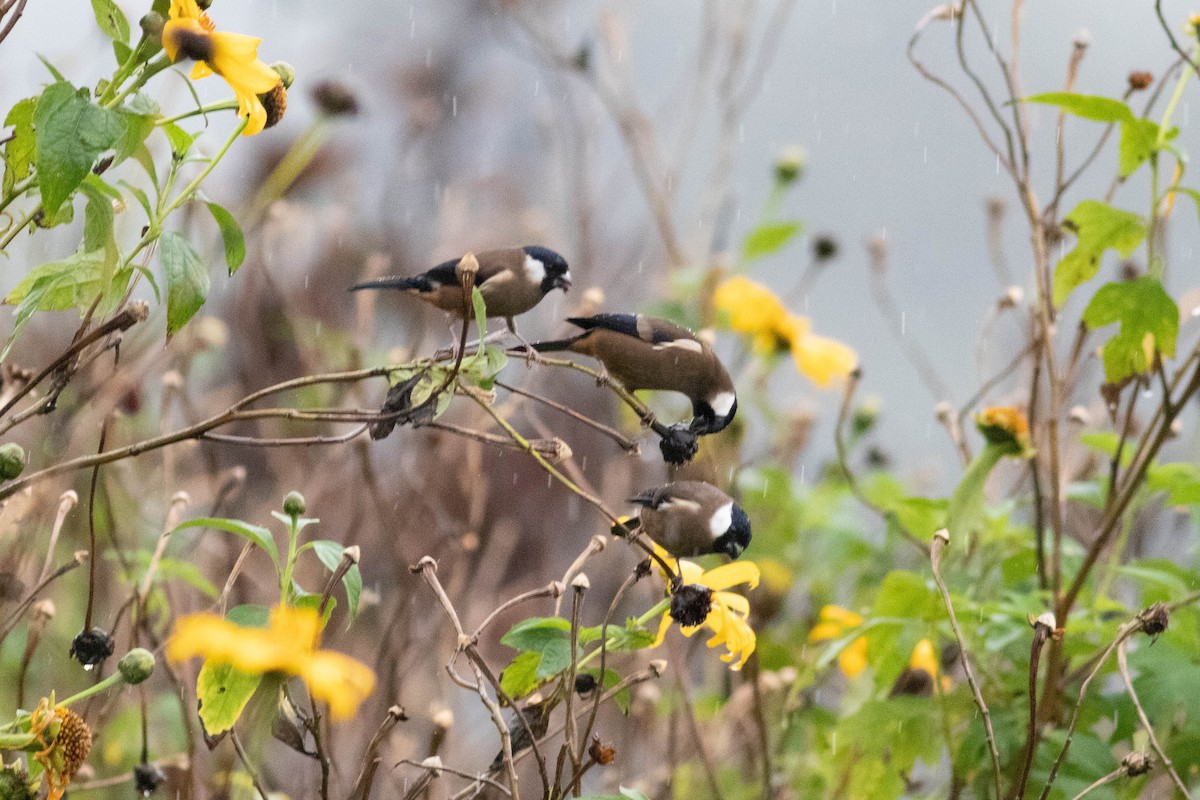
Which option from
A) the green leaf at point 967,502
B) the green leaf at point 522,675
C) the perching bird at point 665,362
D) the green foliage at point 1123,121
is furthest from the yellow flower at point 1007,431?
the green leaf at point 522,675

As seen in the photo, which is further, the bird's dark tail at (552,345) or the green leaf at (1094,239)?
the green leaf at (1094,239)

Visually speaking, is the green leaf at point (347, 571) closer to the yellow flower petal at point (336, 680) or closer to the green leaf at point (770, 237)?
the yellow flower petal at point (336, 680)

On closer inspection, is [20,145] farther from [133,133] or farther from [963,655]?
[963,655]

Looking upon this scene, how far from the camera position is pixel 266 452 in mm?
1725

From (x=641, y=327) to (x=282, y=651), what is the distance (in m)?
0.24

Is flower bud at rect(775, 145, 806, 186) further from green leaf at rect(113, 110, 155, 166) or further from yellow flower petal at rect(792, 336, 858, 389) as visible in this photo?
green leaf at rect(113, 110, 155, 166)

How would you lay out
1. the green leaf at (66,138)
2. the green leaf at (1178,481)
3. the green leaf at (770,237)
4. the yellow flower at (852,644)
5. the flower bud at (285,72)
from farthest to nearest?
Answer: the green leaf at (770,237) < the yellow flower at (852,644) < the green leaf at (1178,481) < the flower bud at (285,72) < the green leaf at (66,138)

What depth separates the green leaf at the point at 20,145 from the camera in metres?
0.55

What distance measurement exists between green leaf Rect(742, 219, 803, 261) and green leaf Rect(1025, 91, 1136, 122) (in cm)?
61

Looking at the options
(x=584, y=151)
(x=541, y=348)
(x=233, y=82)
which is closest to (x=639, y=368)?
(x=541, y=348)

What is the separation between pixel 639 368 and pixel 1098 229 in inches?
15.7

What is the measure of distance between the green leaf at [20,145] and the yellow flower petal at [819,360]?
3.41 feet

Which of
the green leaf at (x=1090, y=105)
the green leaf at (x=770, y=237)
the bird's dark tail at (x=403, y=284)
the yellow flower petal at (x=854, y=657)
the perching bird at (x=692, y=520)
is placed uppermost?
the green leaf at (x=1090, y=105)

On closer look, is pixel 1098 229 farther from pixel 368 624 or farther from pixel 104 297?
pixel 368 624
